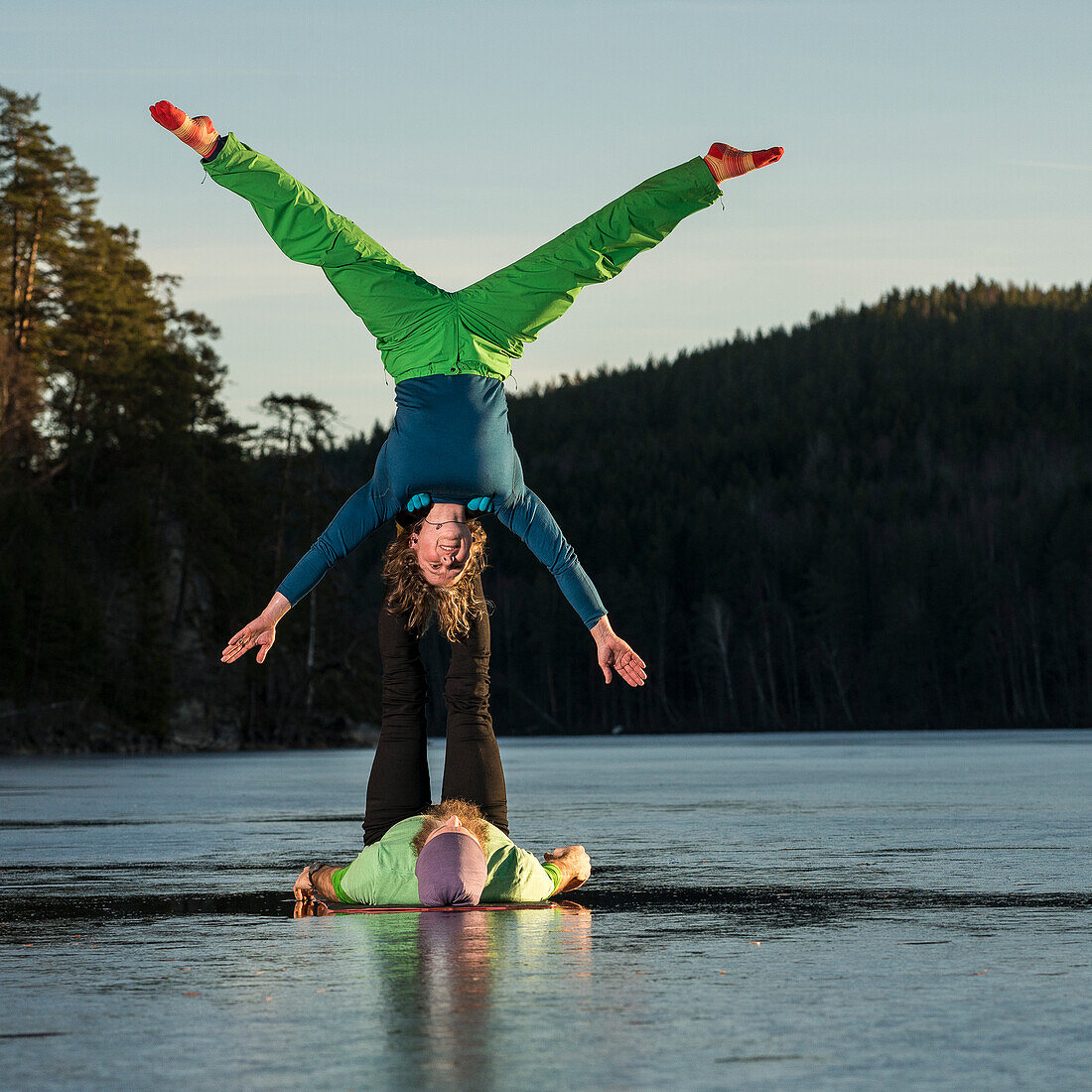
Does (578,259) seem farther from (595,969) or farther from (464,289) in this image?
(595,969)

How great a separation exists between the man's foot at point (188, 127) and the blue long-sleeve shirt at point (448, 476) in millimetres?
1304

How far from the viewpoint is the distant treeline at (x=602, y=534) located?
59.6 meters

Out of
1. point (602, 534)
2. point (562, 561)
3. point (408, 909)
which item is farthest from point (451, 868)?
point (602, 534)

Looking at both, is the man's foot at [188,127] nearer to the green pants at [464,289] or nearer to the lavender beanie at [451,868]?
the green pants at [464,289]

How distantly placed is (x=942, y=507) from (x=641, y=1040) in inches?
5964

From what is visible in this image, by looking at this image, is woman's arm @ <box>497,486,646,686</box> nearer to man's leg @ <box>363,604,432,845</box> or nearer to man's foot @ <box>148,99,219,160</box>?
man's leg @ <box>363,604,432,845</box>

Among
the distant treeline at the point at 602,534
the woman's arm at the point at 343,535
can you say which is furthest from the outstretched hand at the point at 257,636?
the distant treeline at the point at 602,534

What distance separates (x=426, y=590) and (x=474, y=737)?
0.79 meters

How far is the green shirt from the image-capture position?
24.6ft

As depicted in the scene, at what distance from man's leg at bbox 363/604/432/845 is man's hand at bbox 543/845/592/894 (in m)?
0.69

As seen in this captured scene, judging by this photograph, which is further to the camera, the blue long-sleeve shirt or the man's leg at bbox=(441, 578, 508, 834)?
the man's leg at bbox=(441, 578, 508, 834)

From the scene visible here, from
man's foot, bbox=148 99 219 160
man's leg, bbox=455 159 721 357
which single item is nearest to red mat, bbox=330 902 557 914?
man's leg, bbox=455 159 721 357

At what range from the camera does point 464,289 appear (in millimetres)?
7660

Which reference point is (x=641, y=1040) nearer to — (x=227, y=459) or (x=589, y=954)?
(x=589, y=954)
